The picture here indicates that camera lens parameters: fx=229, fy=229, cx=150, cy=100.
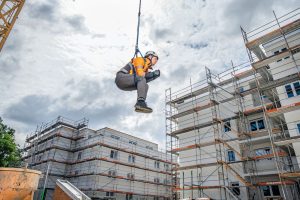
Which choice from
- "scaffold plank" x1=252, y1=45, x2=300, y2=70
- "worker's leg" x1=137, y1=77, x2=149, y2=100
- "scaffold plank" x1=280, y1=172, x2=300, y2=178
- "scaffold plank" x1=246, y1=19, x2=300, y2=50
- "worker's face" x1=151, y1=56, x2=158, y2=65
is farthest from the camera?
"scaffold plank" x1=246, y1=19, x2=300, y2=50

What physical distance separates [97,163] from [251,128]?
1685cm

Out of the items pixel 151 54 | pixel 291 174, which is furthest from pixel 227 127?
pixel 151 54

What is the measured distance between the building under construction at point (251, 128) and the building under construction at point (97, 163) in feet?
31.6

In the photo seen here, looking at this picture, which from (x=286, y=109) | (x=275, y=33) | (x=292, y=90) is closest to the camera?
(x=286, y=109)

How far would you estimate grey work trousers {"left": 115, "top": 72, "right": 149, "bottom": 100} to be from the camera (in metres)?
6.32

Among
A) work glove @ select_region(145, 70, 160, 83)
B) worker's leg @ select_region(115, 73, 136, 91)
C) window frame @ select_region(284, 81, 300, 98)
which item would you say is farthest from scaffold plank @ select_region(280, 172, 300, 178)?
worker's leg @ select_region(115, 73, 136, 91)

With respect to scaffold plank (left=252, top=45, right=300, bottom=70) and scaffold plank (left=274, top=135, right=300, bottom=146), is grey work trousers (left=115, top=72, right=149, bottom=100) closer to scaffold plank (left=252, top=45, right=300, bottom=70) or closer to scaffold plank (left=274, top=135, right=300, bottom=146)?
scaffold plank (left=274, top=135, right=300, bottom=146)

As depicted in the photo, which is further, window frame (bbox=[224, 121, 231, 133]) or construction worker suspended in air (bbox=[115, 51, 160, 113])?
window frame (bbox=[224, 121, 231, 133])

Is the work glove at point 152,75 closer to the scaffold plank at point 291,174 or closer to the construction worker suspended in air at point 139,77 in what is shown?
the construction worker suspended in air at point 139,77

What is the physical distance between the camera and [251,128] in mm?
18359

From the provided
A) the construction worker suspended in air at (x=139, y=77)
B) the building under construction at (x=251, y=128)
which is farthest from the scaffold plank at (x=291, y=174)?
the construction worker suspended in air at (x=139, y=77)

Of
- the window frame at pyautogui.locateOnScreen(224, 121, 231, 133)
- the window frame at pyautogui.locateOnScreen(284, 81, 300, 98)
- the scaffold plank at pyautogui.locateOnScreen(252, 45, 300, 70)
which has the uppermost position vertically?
the scaffold plank at pyautogui.locateOnScreen(252, 45, 300, 70)

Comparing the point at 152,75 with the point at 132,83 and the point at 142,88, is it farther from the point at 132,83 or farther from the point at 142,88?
the point at 132,83

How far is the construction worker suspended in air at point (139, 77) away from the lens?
634cm
